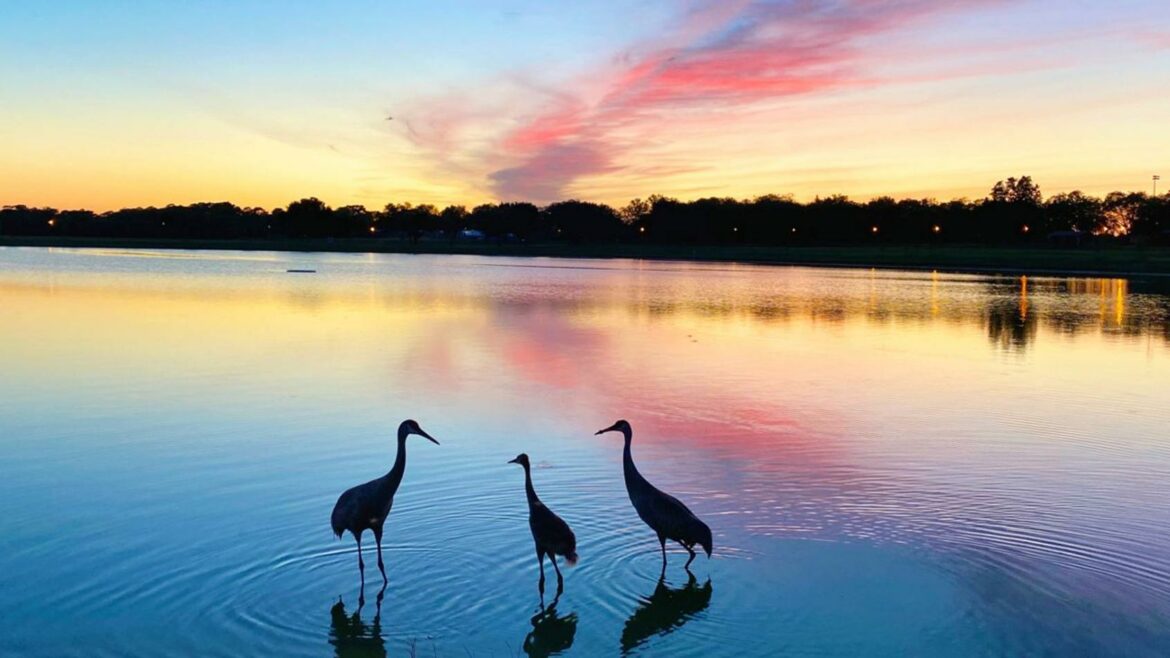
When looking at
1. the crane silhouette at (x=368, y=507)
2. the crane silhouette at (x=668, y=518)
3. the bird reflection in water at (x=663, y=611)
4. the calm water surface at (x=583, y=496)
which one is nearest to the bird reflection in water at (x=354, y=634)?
the calm water surface at (x=583, y=496)

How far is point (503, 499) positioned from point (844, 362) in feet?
44.1

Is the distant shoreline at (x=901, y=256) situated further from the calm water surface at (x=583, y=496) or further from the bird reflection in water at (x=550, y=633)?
the bird reflection in water at (x=550, y=633)

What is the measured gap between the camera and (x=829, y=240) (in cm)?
15725

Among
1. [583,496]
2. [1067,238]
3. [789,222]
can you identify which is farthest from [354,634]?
[789,222]

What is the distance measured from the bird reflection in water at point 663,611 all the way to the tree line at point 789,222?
132m

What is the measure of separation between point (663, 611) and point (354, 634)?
2413mm

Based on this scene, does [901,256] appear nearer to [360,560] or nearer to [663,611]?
[663,611]

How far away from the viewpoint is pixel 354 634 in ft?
23.1

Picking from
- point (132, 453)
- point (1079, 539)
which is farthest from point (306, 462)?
point (1079, 539)

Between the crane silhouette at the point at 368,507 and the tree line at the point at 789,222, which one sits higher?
the tree line at the point at 789,222

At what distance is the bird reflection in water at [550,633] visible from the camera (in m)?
6.91

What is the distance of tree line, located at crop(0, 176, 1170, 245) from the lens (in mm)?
146125

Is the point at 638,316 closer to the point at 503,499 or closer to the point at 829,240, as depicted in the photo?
the point at 503,499

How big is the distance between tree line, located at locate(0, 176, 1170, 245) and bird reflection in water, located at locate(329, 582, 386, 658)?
134036 millimetres
